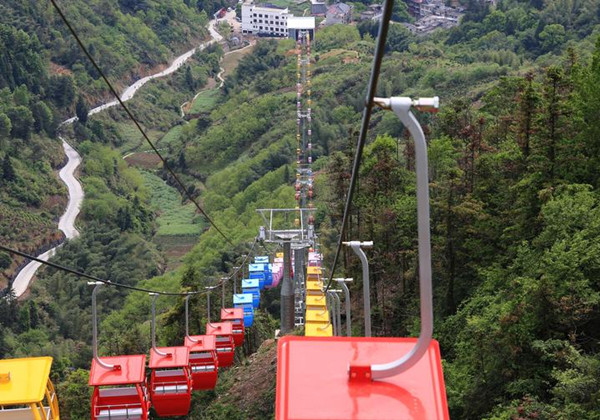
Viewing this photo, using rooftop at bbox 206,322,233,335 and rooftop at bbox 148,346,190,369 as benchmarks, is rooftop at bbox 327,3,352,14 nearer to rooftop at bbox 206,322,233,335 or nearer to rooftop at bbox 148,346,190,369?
rooftop at bbox 206,322,233,335

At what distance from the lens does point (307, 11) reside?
4729 inches

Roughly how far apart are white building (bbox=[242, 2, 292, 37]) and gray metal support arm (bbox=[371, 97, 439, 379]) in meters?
112

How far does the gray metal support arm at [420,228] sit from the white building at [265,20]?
112 metres

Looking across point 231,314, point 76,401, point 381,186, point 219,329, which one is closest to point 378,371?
point 219,329

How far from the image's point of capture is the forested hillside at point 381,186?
18000 millimetres

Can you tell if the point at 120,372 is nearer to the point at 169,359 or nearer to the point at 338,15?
the point at 169,359

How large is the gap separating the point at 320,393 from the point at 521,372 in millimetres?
13676

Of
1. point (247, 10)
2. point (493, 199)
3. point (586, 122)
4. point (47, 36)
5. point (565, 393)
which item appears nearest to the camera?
point (565, 393)

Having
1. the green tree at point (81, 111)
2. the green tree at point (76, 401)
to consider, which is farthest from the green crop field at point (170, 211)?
the green tree at point (76, 401)

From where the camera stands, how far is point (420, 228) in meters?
4.48

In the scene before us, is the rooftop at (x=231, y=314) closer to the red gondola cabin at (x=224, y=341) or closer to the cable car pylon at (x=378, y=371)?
the red gondola cabin at (x=224, y=341)

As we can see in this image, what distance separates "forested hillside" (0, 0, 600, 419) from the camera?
1800 centimetres

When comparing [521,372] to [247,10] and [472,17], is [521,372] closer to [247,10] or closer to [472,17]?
[472,17]

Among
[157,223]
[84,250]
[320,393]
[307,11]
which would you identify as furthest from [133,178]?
[320,393]
